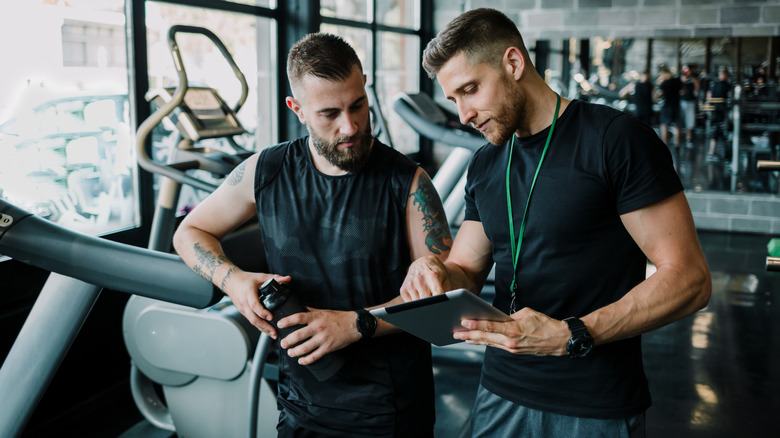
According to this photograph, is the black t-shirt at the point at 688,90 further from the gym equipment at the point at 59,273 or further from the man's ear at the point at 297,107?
the gym equipment at the point at 59,273

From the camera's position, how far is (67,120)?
10.9ft

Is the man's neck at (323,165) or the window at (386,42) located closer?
the man's neck at (323,165)

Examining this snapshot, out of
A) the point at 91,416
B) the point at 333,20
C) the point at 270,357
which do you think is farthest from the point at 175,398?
the point at 333,20

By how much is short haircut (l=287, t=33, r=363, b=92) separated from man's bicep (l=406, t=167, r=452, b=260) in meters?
0.30

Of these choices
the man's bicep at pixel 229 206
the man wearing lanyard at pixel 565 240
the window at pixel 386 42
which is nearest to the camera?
the man wearing lanyard at pixel 565 240

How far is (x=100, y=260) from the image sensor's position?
154 cm

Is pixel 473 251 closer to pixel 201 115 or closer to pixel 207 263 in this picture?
pixel 207 263

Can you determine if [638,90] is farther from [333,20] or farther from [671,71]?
[333,20]

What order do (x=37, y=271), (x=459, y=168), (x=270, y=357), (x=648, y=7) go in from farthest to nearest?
1. (x=648, y=7)
2. (x=459, y=168)
3. (x=37, y=271)
4. (x=270, y=357)

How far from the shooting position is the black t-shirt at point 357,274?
1597mm

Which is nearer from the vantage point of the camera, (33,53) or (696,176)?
(33,53)

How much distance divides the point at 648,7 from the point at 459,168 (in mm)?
4067

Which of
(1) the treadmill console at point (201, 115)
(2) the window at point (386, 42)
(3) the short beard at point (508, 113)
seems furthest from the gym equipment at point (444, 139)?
(3) the short beard at point (508, 113)

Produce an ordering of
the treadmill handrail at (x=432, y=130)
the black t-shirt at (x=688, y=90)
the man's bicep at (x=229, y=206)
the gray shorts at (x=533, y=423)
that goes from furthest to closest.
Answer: the black t-shirt at (x=688, y=90) < the treadmill handrail at (x=432, y=130) < the man's bicep at (x=229, y=206) < the gray shorts at (x=533, y=423)
